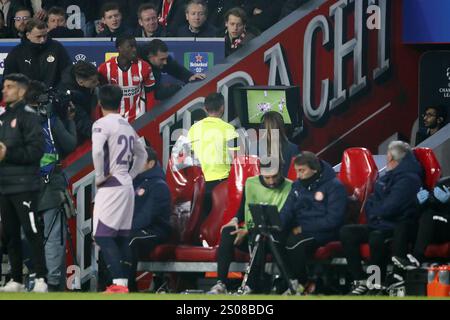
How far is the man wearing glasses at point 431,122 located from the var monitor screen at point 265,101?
1.75 metres

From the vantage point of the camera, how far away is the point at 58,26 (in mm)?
17969

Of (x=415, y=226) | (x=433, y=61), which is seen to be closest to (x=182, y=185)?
(x=415, y=226)

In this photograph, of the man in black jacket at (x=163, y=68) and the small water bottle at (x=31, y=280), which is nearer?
the small water bottle at (x=31, y=280)

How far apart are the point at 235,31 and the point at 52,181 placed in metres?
3.36

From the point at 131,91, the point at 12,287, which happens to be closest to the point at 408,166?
the point at 131,91

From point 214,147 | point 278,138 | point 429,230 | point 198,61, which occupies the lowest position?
point 429,230

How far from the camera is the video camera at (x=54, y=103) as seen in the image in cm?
1517

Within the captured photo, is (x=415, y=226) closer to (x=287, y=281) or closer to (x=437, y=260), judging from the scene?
(x=437, y=260)

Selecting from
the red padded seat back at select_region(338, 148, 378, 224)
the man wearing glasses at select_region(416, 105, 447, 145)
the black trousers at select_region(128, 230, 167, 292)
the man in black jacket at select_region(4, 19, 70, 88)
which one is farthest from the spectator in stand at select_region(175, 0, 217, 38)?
the black trousers at select_region(128, 230, 167, 292)

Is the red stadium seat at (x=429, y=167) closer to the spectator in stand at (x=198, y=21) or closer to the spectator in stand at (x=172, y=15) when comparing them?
the spectator in stand at (x=198, y=21)

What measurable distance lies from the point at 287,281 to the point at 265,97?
2.82 meters

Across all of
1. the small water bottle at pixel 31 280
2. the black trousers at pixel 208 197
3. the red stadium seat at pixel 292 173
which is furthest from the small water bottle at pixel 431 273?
the small water bottle at pixel 31 280

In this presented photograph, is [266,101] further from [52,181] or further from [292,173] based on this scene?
[52,181]

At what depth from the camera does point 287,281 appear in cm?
1424
